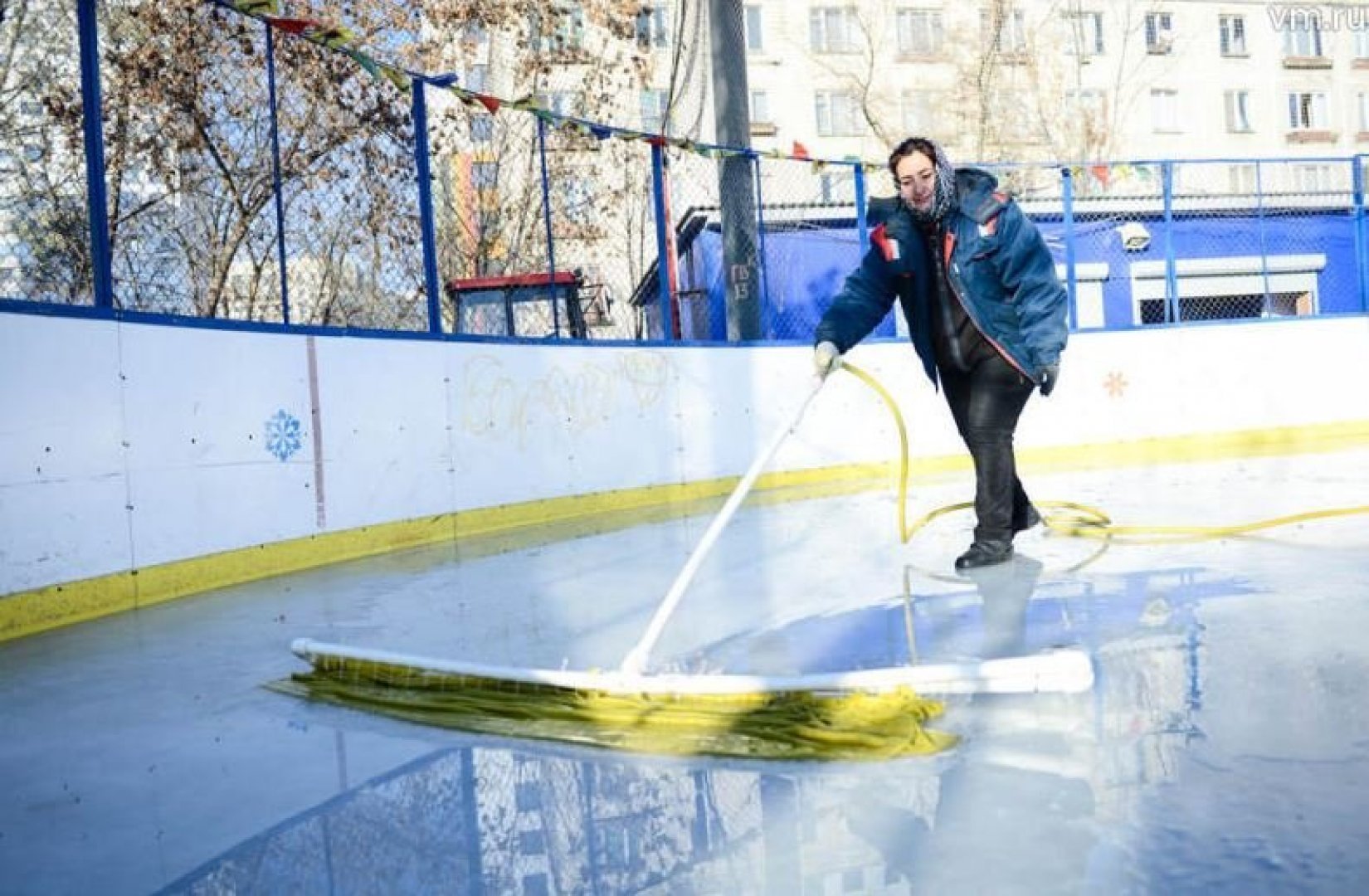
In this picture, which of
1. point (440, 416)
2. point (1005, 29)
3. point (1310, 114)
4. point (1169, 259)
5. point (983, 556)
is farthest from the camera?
point (1310, 114)

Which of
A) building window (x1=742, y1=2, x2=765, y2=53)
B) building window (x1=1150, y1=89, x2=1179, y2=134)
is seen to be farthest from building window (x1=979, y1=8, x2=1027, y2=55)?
building window (x1=1150, y1=89, x2=1179, y2=134)

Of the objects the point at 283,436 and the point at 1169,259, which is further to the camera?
the point at 1169,259

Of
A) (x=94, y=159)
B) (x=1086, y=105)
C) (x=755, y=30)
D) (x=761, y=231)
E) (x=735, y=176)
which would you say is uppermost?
(x=755, y=30)

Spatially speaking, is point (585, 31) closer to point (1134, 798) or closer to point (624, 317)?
point (624, 317)

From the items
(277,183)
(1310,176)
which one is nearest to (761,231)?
(277,183)

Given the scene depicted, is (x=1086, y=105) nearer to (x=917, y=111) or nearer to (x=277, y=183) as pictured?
(x=917, y=111)

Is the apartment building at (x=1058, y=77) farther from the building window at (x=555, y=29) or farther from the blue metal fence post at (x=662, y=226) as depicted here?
the blue metal fence post at (x=662, y=226)

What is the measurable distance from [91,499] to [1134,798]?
4486 millimetres

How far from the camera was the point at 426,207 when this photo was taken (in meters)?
8.08

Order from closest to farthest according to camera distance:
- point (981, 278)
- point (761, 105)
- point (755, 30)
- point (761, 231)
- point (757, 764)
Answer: point (757, 764), point (981, 278), point (761, 231), point (755, 30), point (761, 105)

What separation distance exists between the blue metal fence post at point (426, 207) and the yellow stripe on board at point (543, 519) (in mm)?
1324

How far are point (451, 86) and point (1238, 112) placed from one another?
36972mm

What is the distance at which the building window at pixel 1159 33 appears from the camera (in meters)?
36.3

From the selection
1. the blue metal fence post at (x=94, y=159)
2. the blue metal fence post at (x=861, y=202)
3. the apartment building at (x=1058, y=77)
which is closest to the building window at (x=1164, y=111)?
the apartment building at (x=1058, y=77)
